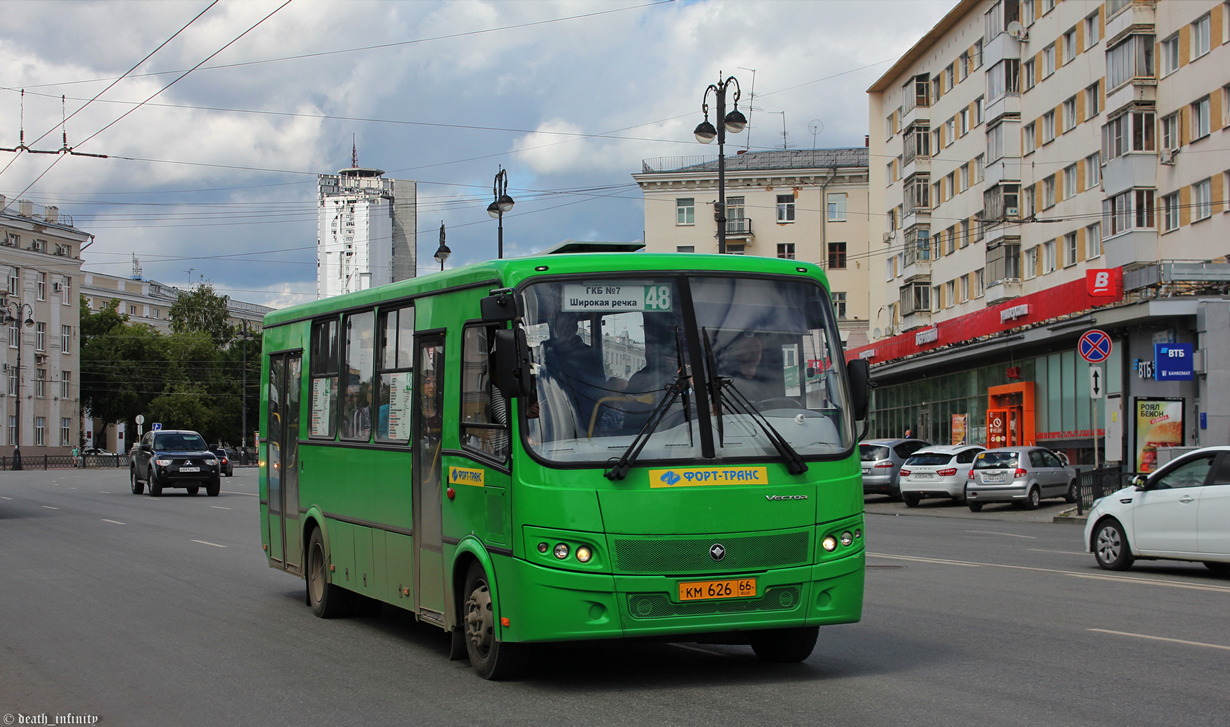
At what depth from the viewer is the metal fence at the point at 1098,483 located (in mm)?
30828

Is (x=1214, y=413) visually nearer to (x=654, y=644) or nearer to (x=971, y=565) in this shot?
(x=971, y=565)

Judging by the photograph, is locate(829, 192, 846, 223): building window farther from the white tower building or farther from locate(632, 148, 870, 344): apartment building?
the white tower building

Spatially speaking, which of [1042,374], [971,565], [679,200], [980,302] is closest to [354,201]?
[679,200]

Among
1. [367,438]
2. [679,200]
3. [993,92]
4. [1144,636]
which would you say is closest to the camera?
[1144,636]

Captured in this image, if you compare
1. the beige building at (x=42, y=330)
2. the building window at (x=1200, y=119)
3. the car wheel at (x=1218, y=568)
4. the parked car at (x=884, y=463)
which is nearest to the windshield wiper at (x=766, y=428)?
the car wheel at (x=1218, y=568)

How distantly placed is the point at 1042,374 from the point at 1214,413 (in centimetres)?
981

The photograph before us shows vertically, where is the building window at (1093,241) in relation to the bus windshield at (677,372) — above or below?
above

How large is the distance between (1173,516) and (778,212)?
3053 inches

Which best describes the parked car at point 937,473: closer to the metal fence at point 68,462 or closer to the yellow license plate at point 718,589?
the yellow license plate at point 718,589

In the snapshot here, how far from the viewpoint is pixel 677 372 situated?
879 centimetres

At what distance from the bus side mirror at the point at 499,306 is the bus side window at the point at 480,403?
306 mm

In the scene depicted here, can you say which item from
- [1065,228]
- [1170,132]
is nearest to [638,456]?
[1170,132]

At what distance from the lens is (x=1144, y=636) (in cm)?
1073

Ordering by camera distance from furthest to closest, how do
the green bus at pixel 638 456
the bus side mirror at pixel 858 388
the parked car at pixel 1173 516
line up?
1. the parked car at pixel 1173 516
2. the bus side mirror at pixel 858 388
3. the green bus at pixel 638 456
